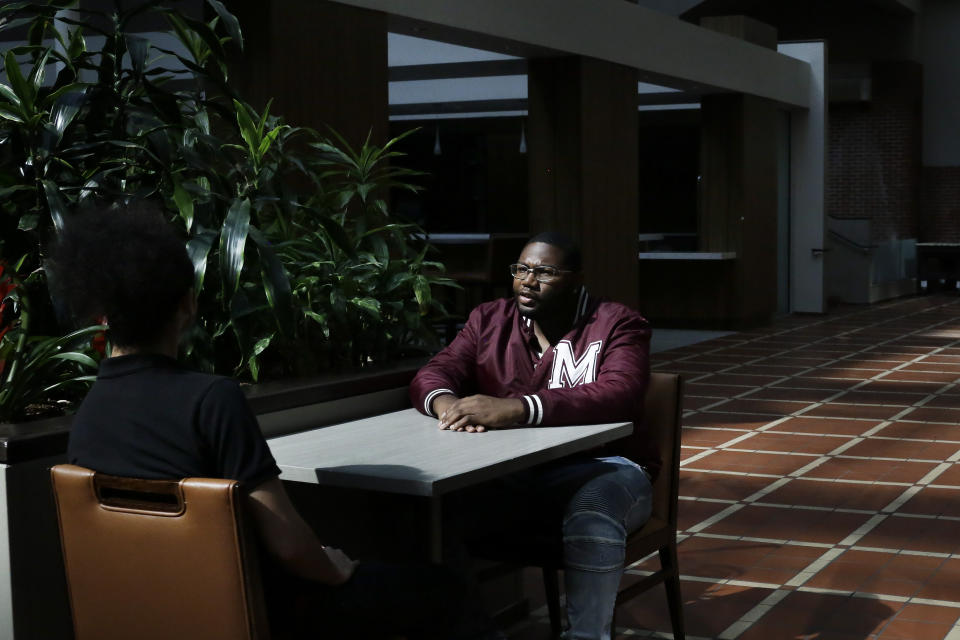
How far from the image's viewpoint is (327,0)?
21.9 feet

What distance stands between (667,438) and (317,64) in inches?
158

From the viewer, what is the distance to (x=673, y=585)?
325 centimetres

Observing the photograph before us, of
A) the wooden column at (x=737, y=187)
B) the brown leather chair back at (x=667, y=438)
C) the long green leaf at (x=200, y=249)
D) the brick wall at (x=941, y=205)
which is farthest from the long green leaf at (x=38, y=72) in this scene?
the brick wall at (x=941, y=205)

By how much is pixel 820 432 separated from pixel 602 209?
3566mm

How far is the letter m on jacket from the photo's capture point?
3.18 meters

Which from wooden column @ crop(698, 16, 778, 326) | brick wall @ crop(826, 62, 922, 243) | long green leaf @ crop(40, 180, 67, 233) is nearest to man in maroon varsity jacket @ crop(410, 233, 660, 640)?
long green leaf @ crop(40, 180, 67, 233)

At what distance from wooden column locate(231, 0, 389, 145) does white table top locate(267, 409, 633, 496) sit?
3.57 metres

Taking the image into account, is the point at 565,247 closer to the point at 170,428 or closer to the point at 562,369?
the point at 562,369

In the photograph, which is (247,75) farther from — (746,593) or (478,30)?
(746,593)

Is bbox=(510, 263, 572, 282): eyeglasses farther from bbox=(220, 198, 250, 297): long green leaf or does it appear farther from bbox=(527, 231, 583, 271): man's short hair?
bbox=(220, 198, 250, 297): long green leaf

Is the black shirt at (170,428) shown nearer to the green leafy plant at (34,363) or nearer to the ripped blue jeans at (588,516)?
the green leafy plant at (34,363)

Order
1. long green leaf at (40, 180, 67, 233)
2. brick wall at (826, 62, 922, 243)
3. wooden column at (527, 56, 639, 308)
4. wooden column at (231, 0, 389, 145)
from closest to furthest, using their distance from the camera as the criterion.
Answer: long green leaf at (40, 180, 67, 233) < wooden column at (231, 0, 389, 145) < wooden column at (527, 56, 639, 308) < brick wall at (826, 62, 922, 243)

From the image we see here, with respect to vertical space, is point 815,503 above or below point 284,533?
below

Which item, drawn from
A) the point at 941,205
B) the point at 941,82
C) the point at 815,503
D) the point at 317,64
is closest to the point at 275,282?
the point at 815,503
